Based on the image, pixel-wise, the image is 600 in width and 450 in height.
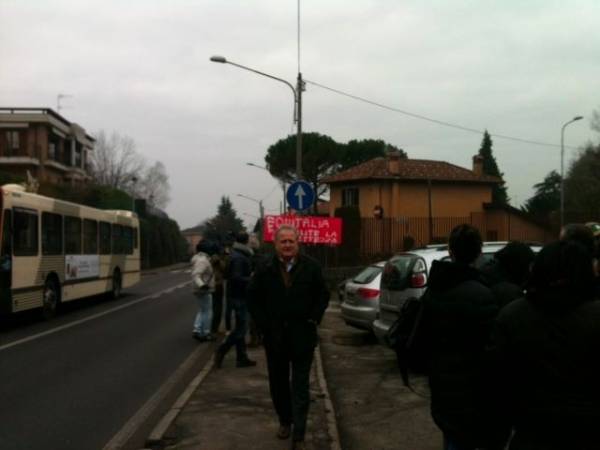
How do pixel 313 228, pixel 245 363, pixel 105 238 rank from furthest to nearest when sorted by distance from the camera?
1. pixel 105 238
2. pixel 313 228
3. pixel 245 363

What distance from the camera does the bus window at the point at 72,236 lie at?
16938 mm

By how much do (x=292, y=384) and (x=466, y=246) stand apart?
2.33 meters

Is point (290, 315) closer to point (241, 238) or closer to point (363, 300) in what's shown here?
point (241, 238)

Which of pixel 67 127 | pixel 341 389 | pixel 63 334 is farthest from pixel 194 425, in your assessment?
pixel 67 127

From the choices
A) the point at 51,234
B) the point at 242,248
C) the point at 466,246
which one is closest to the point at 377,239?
the point at 51,234

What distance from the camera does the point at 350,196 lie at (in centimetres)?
4725

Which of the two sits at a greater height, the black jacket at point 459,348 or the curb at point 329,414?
the black jacket at point 459,348

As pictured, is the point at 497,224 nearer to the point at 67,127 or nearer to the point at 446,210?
the point at 446,210

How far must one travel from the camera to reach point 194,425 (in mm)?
6246

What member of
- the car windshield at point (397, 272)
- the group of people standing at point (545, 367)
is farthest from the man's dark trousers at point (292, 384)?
the car windshield at point (397, 272)

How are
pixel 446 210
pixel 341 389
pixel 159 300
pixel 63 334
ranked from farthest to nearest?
1. pixel 446 210
2. pixel 159 300
3. pixel 63 334
4. pixel 341 389

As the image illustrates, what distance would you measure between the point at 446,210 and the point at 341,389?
3936 centimetres

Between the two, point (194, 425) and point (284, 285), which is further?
point (194, 425)

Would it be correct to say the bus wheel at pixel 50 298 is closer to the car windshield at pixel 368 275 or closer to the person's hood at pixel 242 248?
the person's hood at pixel 242 248
